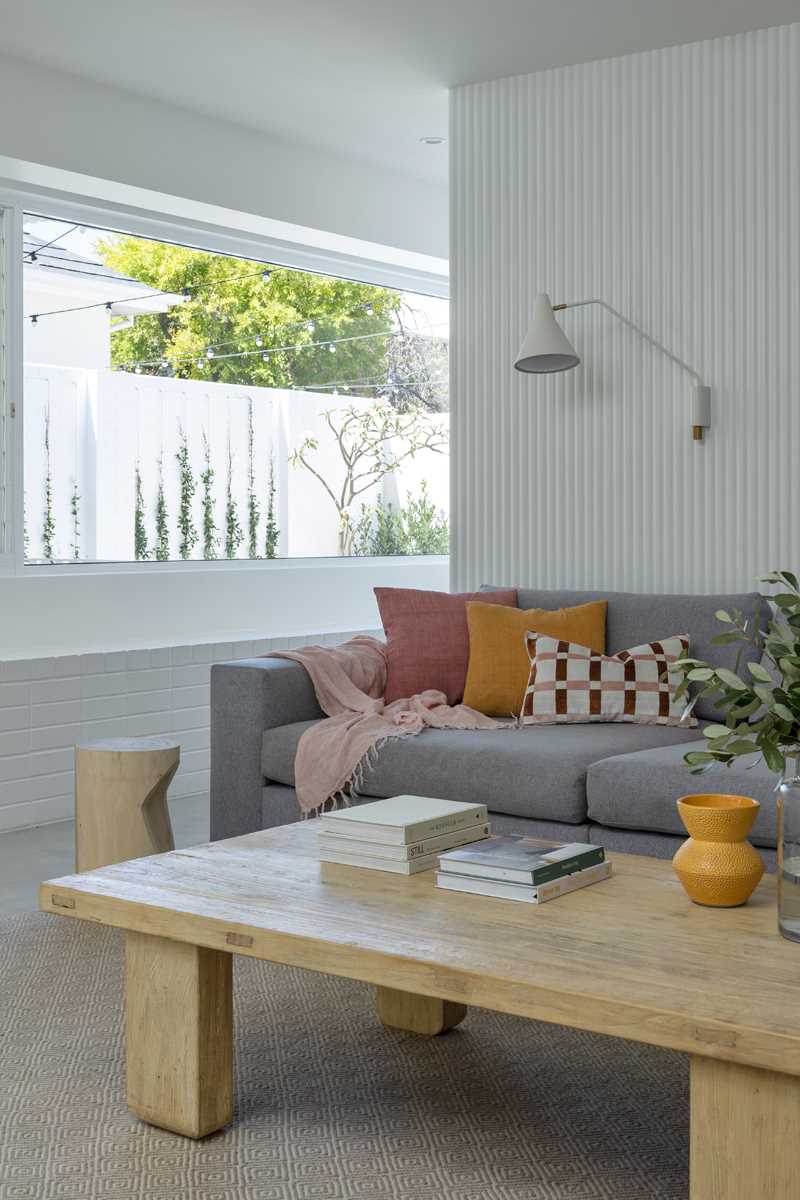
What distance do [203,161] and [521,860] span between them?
13.1 feet

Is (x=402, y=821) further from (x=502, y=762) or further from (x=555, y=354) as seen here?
(x=555, y=354)

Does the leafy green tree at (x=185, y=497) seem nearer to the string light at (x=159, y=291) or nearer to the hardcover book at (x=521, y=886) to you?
the string light at (x=159, y=291)

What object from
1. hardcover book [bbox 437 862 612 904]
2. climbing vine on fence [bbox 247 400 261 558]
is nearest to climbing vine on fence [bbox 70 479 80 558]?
climbing vine on fence [bbox 247 400 261 558]

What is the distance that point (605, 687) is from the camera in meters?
3.91

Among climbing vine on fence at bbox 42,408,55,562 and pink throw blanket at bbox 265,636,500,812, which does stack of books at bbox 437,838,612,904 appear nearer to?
pink throw blanket at bbox 265,636,500,812

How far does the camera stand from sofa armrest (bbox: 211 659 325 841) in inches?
155

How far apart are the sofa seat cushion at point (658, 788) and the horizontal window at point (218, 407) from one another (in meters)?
2.73

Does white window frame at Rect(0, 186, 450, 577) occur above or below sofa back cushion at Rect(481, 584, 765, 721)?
above

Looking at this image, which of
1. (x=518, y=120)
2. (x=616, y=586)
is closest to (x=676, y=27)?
(x=518, y=120)

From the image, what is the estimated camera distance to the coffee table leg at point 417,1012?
8.97 feet

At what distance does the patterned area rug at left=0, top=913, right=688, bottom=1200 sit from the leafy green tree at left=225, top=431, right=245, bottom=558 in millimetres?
3114

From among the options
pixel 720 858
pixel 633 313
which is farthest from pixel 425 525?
pixel 720 858

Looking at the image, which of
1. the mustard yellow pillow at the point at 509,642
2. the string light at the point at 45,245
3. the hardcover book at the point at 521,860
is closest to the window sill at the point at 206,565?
the string light at the point at 45,245

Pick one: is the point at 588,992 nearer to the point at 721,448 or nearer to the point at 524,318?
the point at 721,448
